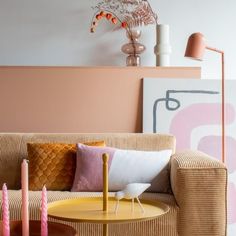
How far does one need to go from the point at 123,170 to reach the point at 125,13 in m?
1.51

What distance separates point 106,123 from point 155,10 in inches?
38.4

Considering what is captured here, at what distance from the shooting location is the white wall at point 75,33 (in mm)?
3988

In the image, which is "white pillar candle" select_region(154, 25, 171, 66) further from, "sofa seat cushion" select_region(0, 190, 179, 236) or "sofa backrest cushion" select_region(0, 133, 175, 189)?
"sofa seat cushion" select_region(0, 190, 179, 236)

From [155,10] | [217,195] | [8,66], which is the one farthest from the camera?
[155,10]

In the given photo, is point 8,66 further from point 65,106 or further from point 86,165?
point 86,165

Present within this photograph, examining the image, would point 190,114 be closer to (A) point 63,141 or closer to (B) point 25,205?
(A) point 63,141

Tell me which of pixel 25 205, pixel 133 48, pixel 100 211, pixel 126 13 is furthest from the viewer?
pixel 126 13

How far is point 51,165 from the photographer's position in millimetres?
2975

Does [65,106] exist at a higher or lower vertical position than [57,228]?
higher

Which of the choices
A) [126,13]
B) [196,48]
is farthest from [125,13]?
[196,48]

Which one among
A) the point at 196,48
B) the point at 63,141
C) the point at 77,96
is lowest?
the point at 63,141

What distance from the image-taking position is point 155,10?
3986 mm

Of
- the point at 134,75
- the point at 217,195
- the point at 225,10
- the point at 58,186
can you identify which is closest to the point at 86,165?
the point at 58,186

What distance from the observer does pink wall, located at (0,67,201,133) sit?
145 inches
